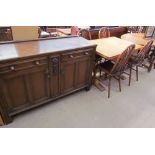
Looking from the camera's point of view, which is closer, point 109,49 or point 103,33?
point 109,49

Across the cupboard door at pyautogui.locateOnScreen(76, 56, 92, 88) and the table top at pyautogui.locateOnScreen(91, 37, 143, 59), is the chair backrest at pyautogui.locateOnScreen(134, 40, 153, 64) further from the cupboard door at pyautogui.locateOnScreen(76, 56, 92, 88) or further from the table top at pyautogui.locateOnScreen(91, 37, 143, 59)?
the cupboard door at pyautogui.locateOnScreen(76, 56, 92, 88)

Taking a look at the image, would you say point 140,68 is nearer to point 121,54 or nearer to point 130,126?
point 121,54

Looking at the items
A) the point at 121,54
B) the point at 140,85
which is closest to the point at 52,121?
the point at 121,54

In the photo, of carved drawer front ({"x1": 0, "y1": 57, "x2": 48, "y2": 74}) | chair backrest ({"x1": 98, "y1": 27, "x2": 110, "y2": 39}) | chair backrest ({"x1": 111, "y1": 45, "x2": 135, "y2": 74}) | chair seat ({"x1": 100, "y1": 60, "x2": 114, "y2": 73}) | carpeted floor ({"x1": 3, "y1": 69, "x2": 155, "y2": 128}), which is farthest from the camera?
chair backrest ({"x1": 98, "y1": 27, "x2": 110, "y2": 39})

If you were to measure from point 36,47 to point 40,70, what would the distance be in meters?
0.30

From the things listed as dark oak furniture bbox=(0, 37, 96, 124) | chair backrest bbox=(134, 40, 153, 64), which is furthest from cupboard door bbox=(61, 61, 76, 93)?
chair backrest bbox=(134, 40, 153, 64)

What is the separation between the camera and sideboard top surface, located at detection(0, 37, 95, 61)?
1.61 meters

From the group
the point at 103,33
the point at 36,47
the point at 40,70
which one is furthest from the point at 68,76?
the point at 103,33

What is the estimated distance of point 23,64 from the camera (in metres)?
1.62

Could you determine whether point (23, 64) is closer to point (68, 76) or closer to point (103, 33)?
point (68, 76)

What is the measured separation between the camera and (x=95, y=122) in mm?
2037

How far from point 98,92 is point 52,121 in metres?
0.99

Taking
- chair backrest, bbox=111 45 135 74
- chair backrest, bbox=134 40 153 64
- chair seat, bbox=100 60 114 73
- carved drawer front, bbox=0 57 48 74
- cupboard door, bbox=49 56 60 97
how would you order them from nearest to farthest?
carved drawer front, bbox=0 57 48 74
cupboard door, bbox=49 56 60 97
chair backrest, bbox=111 45 135 74
chair seat, bbox=100 60 114 73
chair backrest, bbox=134 40 153 64

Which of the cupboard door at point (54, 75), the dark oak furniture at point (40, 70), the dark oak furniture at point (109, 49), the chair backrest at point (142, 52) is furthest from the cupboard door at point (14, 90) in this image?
the chair backrest at point (142, 52)
